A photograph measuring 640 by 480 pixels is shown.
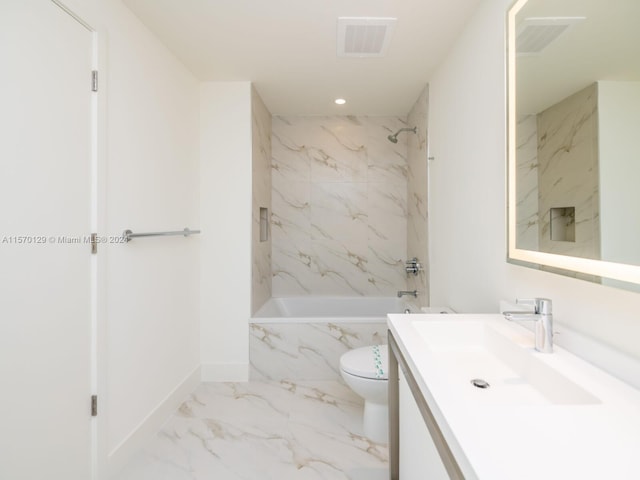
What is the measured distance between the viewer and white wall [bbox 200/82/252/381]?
2656mm

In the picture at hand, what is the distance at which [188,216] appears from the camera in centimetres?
247

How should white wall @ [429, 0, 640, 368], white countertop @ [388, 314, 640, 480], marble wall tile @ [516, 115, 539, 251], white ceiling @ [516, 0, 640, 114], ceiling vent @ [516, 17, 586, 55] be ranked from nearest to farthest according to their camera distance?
white countertop @ [388, 314, 640, 480] → white ceiling @ [516, 0, 640, 114] → white wall @ [429, 0, 640, 368] → ceiling vent @ [516, 17, 586, 55] → marble wall tile @ [516, 115, 539, 251]

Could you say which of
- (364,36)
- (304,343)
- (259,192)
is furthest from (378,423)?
(364,36)

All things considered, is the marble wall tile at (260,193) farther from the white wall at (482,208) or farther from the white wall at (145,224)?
the white wall at (482,208)

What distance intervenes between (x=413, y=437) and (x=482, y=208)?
109cm

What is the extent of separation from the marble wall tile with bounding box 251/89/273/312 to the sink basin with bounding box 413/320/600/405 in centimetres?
176

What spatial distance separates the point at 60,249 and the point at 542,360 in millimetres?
1648

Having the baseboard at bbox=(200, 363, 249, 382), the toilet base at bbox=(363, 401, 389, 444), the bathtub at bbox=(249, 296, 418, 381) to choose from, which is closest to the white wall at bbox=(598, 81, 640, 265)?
the toilet base at bbox=(363, 401, 389, 444)

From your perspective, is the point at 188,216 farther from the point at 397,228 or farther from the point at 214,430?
the point at 397,228

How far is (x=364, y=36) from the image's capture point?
6.50ft

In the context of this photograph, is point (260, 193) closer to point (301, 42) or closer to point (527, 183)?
point (301, 42)

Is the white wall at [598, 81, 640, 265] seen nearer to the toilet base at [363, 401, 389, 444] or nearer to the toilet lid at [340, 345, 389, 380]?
the toilet lid at [340, 345, 389, 380]

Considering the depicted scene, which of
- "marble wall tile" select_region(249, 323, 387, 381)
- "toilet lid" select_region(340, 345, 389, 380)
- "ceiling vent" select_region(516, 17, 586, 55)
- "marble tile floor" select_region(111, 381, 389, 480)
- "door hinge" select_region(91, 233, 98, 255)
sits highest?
"ceiling vent" select_region(516, 17, 586, 55)

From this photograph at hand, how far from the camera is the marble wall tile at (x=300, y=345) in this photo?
264cm
